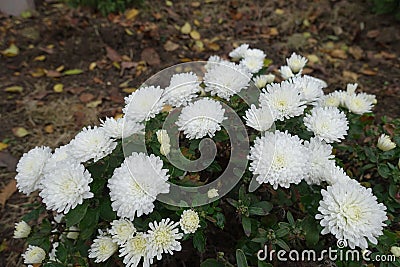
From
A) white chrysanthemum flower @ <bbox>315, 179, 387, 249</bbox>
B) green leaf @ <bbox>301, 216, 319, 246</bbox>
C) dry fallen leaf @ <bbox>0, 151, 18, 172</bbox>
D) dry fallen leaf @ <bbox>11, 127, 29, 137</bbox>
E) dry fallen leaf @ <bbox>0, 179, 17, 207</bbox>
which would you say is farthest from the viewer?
dry fallen leaf @ <bbox>11, 127, 29, 137</bbox>

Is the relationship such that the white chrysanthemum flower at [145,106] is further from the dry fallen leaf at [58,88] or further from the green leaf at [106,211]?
the dry fallen leaf at [58,88]

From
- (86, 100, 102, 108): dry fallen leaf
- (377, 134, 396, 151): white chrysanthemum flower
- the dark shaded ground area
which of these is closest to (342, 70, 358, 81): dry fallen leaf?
the dark shaded ground area

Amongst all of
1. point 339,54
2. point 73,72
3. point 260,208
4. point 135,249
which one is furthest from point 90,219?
point 339,54

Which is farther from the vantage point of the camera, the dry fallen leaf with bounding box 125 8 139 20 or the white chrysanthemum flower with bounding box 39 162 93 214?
the dry fallen leaf with bounding box 125 8 139 20

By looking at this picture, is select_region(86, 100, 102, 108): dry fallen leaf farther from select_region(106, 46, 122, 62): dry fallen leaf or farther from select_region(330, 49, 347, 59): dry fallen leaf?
select_region(330, 49, 347, 59): dry fallen leaf

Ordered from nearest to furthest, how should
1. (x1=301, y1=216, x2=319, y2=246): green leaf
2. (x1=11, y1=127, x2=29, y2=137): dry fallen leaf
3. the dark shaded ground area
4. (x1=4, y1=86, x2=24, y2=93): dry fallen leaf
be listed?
(x1=301, y1=216, x2=319, y2=246): green leaf, (x1=11, y1=127, x2=29, y2=137): dry fallen leaf, the dark shaded ground area, (x1=4, y1=86, x2=24, y2=93): dry fallen leaf

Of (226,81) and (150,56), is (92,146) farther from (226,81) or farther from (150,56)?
(150,56)
